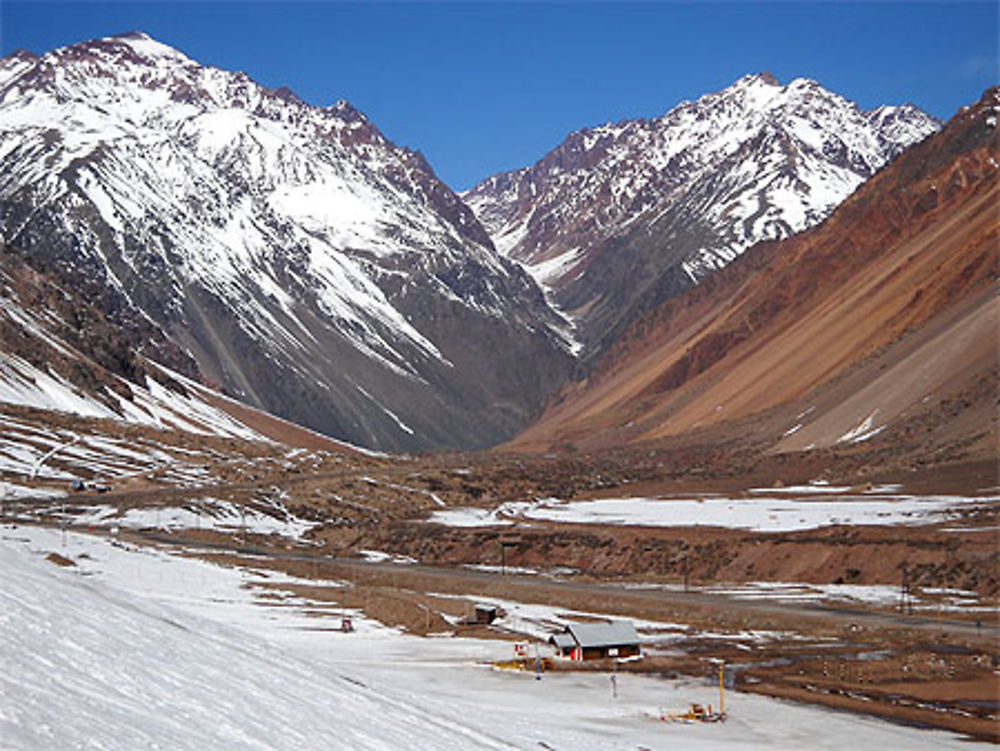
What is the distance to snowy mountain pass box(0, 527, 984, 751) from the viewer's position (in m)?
15.8

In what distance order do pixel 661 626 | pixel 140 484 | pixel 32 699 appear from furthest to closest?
1. pixel 140 484
2. pixel 661 626
3. pixel 32 699

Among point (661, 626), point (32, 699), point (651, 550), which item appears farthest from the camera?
point (651, 550)

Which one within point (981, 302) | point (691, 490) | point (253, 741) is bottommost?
point (253, 741)

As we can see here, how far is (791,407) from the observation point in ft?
613

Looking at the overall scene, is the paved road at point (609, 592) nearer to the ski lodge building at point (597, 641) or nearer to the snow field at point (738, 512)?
the ski lodge building at point (597, 641)

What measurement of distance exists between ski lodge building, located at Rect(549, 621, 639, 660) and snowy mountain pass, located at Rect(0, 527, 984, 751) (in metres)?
2.79

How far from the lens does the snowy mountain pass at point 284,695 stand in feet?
51.8

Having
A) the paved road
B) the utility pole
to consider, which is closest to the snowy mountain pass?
the paved road

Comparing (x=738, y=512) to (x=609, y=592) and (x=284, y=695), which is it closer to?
(x=609, y=592)

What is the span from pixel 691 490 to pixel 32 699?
437ft

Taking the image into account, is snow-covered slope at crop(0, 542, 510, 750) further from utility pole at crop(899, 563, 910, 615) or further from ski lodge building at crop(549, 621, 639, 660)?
utility pole at crop(899, 563, 910, 615)

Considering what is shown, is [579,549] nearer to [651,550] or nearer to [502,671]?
[651,550]

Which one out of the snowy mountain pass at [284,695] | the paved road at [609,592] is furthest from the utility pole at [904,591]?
the snowy mountain pass at [284,695]

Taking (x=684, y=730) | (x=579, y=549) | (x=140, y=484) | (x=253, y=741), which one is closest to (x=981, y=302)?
(x=579, y=549)
